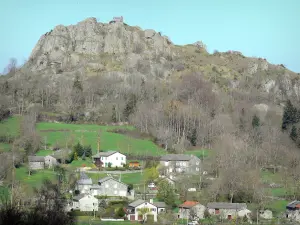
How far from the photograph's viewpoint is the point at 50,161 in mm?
50812

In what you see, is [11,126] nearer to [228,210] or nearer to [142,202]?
[142,202]

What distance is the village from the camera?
37469mm

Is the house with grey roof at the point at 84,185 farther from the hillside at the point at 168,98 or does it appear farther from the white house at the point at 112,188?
the hillside at the point at 168,98

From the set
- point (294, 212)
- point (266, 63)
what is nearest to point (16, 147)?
point (294, 212)

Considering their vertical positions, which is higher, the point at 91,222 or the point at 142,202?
the point at 142,202

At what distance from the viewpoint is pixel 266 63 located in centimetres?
11550

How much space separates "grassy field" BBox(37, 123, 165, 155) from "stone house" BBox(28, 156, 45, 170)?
255 inches

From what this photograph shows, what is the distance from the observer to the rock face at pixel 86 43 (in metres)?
101

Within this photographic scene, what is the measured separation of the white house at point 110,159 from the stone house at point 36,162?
5976mm

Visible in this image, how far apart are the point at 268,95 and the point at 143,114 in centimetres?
3831

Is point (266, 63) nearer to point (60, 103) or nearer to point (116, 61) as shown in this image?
point (116, 61)

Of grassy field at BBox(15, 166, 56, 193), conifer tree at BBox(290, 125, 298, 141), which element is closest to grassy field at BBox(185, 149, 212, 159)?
conifer tree at BBox(290, 125, 298, 141)

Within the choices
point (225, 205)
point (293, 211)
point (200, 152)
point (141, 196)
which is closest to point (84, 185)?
point (141, 196)

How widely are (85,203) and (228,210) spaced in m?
10.8
